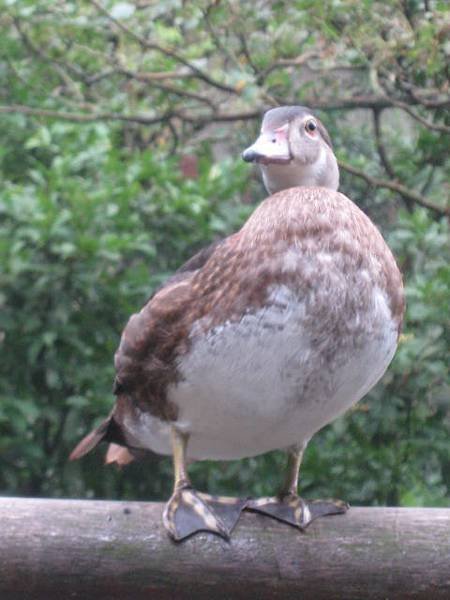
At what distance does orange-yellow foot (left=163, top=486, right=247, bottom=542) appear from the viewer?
7.14ft

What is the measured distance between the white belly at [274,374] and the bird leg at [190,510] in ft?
0.30

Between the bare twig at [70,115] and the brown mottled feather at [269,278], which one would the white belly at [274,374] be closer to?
the brown mottled feather at [269,278]

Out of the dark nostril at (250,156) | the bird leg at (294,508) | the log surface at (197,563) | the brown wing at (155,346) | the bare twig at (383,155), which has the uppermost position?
the dark nostril at (250,156)

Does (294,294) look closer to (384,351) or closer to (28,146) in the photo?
(384,351)

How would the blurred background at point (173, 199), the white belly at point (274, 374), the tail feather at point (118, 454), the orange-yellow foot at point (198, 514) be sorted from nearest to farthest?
the white belly at point (274, 374)
the orange-yellow foot at point (198, 514)
the tail feather at point (118, 454)
the blurred background at point (173, 199)

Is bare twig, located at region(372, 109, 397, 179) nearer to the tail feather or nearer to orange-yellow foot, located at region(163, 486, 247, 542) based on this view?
the tail feather

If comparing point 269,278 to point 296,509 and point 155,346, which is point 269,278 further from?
point 296,509

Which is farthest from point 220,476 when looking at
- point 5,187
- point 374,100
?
point 374,100

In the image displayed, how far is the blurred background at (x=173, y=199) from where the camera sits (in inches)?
130

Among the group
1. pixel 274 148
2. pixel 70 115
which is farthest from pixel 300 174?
pixel 70 115

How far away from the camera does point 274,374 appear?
82.4 inches

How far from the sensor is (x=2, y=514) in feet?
Answer: 7.18

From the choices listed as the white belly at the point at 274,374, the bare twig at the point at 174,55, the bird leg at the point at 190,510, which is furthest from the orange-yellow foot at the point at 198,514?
the bare twig at the point at 174,55

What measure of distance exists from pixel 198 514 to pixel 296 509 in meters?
0.19
